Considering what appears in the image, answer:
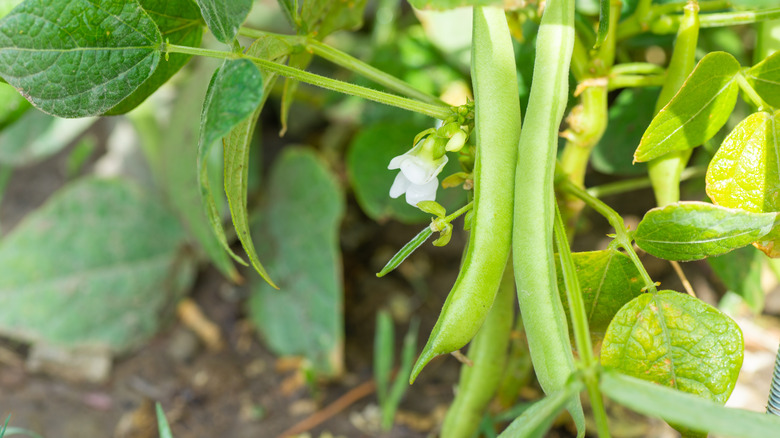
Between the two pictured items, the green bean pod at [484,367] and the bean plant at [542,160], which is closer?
the bean plant at [542,160]

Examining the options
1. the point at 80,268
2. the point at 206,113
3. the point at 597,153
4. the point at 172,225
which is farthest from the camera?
the point at 172,225

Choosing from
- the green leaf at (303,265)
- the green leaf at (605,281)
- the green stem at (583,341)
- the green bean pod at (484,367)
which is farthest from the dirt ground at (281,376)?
the green stem at (583,341)

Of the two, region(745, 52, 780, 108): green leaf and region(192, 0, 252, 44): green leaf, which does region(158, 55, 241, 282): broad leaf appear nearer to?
region(192, 0, 252, 44): green leaf

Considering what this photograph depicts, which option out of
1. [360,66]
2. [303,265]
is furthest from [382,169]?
[360,66]

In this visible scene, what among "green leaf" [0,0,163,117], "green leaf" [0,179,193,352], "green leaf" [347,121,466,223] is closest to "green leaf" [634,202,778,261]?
"green leaf" [0,0,163,117]

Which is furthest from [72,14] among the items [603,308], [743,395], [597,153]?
[743,395]

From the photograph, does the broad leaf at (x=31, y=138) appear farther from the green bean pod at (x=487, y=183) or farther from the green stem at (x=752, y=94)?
the green stem at (x=752, y=94)

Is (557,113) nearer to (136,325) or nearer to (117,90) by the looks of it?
(117,90)
